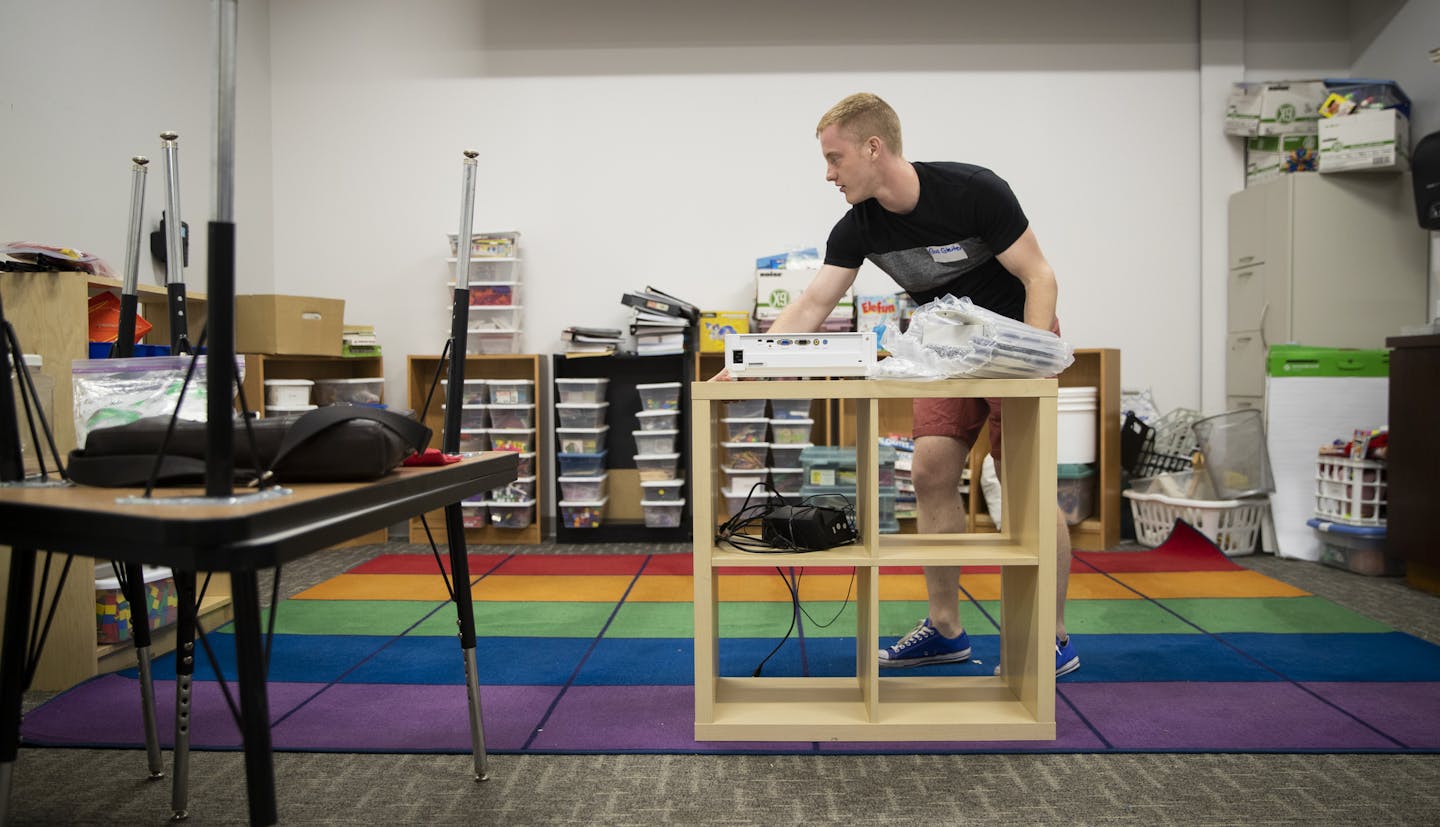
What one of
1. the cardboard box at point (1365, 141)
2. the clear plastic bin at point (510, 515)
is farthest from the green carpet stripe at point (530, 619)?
the cardboard box at point (1365, 141)

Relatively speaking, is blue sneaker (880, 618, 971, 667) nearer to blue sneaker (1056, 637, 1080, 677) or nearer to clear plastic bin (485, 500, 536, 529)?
blue sneaker (1056, 637, 1080, 677)

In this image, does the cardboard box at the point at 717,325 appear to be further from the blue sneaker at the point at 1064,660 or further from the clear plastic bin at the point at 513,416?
the blue sneaker at the point at 1064,660

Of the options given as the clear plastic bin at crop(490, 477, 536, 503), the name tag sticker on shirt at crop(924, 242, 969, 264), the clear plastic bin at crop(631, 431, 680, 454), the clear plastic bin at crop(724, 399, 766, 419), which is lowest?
the clear plastic bin at crop(490, 477, 536, 503)

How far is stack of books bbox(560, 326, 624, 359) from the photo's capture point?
4.35 m

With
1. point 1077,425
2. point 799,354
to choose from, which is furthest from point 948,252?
point 1077,425

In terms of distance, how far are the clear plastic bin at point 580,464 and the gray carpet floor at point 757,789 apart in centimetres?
259

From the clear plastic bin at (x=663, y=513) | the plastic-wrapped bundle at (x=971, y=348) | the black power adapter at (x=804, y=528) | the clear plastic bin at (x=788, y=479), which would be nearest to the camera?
the plastic-wrapped bundle at (x=971, y=348)

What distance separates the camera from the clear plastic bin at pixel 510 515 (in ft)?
14.3

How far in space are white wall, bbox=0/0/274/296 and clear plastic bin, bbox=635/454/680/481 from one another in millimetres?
2074

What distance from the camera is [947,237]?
7.02 ft

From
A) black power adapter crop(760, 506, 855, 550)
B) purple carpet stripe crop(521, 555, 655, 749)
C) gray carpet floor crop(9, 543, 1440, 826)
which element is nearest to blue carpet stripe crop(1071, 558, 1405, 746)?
gray carpet floor crop(9, 543, 1440, 826)

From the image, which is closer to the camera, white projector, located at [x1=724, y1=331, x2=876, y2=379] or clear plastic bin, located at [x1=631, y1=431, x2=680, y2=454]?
white projector, located at [x1=724, y1=331, x2=876, y2=379]

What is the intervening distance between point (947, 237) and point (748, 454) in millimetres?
2247

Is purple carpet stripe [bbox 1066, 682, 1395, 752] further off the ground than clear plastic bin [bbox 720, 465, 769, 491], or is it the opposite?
clear plastic bin [bbox 720, 465, 769, 491]
